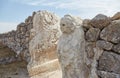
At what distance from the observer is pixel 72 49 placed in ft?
13.3

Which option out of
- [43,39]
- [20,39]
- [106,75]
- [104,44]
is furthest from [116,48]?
[20,39]

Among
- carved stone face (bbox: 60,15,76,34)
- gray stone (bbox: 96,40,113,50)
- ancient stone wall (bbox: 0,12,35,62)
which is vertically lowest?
ancient stone wall (bbox: 0,12,35,62)

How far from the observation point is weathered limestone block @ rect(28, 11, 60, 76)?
5340mm

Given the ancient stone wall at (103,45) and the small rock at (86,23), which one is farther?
the small rock at (86,23)

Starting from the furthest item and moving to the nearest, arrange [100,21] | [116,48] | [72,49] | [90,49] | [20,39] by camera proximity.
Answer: [20,39]
[72,49]
[90,49]
[100,21]
[116,48]

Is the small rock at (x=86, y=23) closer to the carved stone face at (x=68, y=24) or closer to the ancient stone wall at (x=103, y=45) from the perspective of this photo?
the ancient stone wall at (x=103, y=45)

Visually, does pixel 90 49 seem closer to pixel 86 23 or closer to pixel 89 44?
pixel 89 44

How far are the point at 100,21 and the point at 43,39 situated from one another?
1788mm

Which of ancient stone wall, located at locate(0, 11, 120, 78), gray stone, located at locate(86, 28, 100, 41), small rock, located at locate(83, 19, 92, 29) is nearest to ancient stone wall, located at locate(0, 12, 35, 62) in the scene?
ancient stone wall, located at locate(0, 11, 120, 78)

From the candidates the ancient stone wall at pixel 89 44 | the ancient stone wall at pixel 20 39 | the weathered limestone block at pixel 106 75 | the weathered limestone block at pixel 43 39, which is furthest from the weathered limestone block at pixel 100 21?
the ancient stone wall at pixel 20 39

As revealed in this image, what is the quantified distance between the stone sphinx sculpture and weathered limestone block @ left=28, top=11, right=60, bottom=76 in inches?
45.3

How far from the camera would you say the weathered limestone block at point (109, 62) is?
11.9 ft

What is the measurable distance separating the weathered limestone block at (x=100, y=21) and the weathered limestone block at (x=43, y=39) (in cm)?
157

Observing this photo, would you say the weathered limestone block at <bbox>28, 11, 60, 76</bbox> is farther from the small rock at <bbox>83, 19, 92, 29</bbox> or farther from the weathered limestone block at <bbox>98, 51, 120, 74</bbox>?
the weathered limestone block at <bbox>98, 51, 120, 74</bbox>
